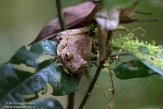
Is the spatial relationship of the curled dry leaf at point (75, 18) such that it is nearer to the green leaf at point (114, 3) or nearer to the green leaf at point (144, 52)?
the green leaf at point (144, 52)

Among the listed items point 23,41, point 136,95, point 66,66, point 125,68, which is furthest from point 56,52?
point 23,41

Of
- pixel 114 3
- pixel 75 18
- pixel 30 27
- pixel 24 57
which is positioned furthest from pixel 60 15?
pixel 30 27

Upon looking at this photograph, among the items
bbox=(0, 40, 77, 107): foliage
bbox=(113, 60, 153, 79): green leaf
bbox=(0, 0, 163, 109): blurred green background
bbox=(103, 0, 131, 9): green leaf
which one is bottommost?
bbox=(0, 0, 163, 109): blurred green background

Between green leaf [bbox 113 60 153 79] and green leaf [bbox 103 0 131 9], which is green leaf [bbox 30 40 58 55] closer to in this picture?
green leaf [bbox 113 60 153 79]

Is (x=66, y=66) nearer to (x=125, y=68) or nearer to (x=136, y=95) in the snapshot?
(x=125, y=68)

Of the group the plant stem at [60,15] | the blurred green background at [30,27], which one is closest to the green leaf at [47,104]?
the plant stem at [60,15]

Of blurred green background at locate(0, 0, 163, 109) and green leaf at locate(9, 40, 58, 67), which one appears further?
blurred green background at locate(0, 0, 163, 109)

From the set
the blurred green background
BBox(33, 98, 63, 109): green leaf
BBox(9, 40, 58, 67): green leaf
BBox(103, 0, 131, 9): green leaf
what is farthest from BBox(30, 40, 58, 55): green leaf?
the blurred green background
